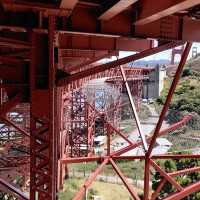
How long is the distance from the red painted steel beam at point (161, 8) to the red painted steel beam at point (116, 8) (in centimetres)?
38

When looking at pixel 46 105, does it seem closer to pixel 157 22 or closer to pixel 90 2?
pixel 90 2

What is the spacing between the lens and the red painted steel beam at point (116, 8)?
5201 millimetres

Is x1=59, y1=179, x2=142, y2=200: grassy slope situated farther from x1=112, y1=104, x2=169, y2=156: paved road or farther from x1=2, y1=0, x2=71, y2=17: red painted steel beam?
x1=2, y1=0, x2=71, y2=17: red painted steel beam

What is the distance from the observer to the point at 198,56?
70625 millimetres

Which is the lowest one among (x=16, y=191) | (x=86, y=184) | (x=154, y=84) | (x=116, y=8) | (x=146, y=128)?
(x=146, y=128)

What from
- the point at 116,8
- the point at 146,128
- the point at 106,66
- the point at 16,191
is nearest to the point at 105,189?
the point at 16,191

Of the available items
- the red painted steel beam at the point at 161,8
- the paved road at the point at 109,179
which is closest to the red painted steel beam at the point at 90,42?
the red painted steel beam at the point at 161,8

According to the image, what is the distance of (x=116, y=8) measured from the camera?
5668mm

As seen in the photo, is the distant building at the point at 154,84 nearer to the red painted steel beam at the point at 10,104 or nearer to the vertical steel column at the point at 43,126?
the red painted steel beam at the point at 10,104

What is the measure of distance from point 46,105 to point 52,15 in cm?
120

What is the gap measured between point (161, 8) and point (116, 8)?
618 mm

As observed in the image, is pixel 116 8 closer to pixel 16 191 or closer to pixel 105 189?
pixel 16 191

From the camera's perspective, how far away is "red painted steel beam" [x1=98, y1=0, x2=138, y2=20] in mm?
5201

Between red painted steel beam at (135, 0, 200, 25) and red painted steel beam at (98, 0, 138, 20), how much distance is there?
1.24ft
